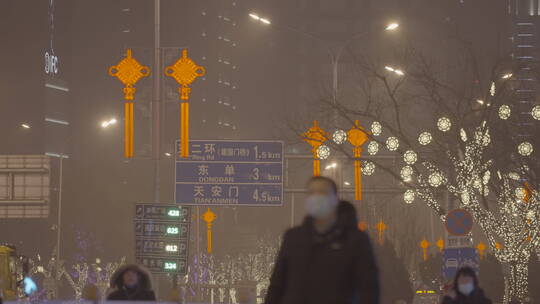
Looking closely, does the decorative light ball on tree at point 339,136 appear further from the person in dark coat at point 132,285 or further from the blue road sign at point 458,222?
the person in dark coat at point 132,285

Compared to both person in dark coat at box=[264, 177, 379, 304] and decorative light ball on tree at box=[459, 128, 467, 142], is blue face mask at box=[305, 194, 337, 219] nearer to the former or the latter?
person in dark coat at box=[264, 177, 379, 304]

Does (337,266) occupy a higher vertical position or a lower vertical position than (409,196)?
lower

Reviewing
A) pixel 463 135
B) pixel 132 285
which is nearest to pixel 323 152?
pixel 463 135

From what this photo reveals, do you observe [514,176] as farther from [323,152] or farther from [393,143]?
[323,152]

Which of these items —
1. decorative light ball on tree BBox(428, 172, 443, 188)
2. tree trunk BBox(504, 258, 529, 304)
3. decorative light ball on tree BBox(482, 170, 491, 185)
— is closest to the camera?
decorative light ball on tree BBox(428, 172, 443, 188)

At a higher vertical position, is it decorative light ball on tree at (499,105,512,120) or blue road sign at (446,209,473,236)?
decorative light ball on tree at (499,105,512,120)

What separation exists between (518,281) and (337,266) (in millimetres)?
23837

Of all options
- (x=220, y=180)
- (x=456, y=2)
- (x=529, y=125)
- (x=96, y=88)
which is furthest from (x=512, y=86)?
(x=456, y=2)

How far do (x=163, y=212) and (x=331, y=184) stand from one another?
18676 mm

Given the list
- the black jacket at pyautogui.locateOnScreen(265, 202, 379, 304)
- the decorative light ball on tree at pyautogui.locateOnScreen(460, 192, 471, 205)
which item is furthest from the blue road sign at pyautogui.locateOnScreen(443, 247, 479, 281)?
the black jacket at pyautogui.locateOnScreen(265, 202, 379, 304)

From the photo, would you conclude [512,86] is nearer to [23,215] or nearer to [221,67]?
[23,215]

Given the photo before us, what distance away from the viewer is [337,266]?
7.26 metres

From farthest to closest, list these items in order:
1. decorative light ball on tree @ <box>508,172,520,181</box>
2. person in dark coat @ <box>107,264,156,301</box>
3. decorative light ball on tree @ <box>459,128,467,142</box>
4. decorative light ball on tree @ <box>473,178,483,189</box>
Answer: decorative light ball on tree @ <box>508,172,520,181</box> → decorative light ball on tree @ <box>459,128,467,142</box> → decorative light ball on tree @ <box>473,178,483,189</box> → person in dark coat @ <box>107,264,156,301</box>

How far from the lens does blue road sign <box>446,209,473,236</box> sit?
69.7 ft
